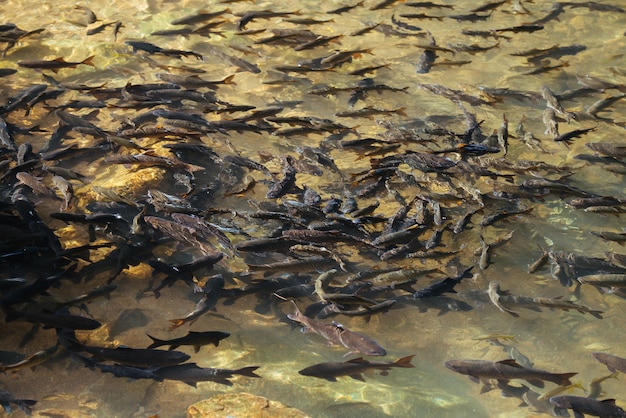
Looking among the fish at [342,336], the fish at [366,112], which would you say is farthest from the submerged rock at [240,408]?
the fish at [366,112]

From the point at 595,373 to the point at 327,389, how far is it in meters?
1.94

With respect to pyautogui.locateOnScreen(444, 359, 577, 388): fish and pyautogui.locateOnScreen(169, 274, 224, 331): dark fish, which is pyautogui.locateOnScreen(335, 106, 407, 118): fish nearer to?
pyautogui.locateOnScreen(169, 274, 224, 331): dark fish

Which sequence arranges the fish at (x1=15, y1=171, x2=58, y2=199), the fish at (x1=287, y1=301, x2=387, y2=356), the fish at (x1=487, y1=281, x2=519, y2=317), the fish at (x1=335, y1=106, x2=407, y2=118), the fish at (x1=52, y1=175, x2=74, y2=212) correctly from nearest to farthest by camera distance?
1. the fish at (x1=287, y1=301, x2=387, y2=356)
2. the fish at (x1=487, y1=281, x2=519, y2=317)
3. the fish at (x1=52, y1=175, x2=74, y2=212)
4. the fish at (x1=15, y1=171, x2=58, y2=199)
5. the fish at (x1=335, y1=106, x2=407, y2=118)

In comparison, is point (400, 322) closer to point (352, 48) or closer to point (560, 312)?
point (560, 312)

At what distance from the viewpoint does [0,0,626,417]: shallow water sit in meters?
4.13

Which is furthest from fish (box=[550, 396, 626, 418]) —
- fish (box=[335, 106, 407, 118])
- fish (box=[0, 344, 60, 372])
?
fish (box=[335, 106, 407, 118])

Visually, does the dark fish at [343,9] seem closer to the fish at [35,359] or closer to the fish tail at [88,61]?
the fish tail at [88,61]

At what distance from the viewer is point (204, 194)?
601 centimetres

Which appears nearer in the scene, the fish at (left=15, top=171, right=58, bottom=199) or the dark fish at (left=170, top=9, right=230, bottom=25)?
the fish at (left=15, top=171, right=58, bottom=199)

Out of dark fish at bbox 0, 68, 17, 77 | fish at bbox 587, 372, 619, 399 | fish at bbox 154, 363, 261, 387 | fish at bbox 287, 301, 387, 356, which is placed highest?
dark fish at bbox 0, 68, 17, 77

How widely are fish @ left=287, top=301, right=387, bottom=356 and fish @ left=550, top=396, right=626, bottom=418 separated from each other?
1.21 meters

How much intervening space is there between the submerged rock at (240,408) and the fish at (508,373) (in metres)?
1.25

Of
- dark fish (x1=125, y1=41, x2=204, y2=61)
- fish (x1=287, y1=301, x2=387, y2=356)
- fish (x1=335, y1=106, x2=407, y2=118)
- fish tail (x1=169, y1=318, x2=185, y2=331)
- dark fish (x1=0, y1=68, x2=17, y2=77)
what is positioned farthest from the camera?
dark fish (x1=125, y1=41, x2=204, y2=61)

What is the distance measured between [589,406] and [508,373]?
0.53 meters
